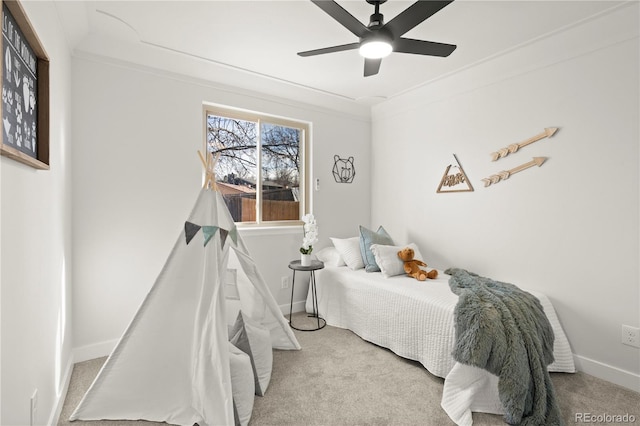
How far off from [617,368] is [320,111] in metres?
3.38

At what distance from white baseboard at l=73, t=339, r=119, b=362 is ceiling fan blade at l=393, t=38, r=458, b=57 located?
3015mm

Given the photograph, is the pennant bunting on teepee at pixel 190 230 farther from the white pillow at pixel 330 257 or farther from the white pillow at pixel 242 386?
the white pillow at pixel 330 257

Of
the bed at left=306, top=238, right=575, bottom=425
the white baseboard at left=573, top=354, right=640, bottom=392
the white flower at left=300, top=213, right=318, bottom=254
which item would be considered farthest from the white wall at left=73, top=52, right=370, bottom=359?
the white baseboard at left=573, top=354, right=640, bottom=392

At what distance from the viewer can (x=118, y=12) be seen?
227cm

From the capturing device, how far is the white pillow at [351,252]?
3.46m

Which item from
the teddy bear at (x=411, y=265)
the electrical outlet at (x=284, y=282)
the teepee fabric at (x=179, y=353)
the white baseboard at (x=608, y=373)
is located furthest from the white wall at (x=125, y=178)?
the white baseboard at (x=608, y=373)

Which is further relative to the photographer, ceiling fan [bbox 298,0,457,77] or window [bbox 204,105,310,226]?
window [bbox 204,105,310,226]

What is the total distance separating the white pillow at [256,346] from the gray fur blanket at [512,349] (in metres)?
1.21

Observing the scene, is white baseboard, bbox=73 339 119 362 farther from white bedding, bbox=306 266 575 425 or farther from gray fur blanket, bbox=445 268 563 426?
gray fur blanket, bbox=445 268 563 426

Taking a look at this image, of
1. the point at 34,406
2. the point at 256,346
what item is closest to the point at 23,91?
the point at 34,406

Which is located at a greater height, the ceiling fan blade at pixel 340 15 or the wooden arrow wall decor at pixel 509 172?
the ceiling fan blade at pixel 340 15

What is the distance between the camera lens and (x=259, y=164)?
3578 millimetres

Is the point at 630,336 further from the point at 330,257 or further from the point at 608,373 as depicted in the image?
the point at 330,257

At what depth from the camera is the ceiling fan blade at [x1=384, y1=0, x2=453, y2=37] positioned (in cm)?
167
